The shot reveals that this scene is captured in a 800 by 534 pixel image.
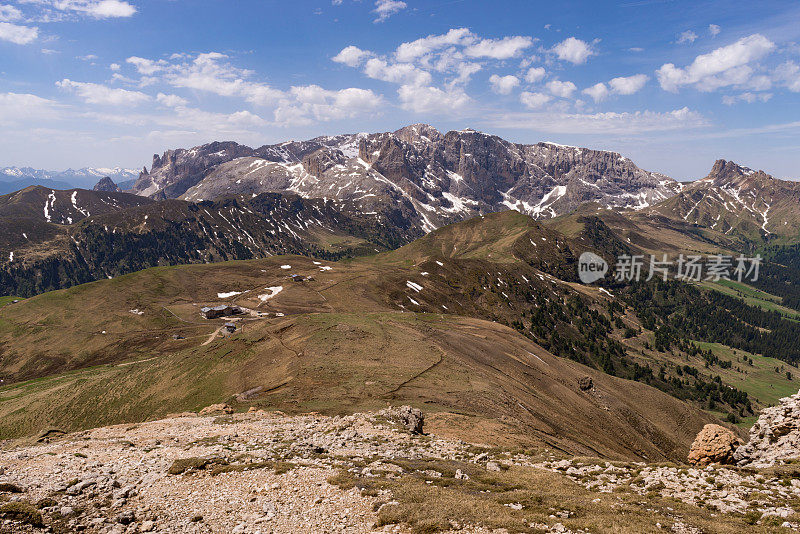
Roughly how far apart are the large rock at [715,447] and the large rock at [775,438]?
4.07ft

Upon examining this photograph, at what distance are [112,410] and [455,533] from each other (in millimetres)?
83155

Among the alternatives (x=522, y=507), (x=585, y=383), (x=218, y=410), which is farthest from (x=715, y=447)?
(x=585, y=383)

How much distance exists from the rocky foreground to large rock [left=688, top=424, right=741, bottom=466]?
389 inches

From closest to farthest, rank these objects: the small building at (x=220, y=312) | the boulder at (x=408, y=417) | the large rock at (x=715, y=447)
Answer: the large rock at (x=715, y=447) < the boulder at (x=408, y=417) < the small building at (x=220, y=312)

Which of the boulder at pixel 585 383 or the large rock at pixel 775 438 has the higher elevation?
the large rock at pixel 775 438

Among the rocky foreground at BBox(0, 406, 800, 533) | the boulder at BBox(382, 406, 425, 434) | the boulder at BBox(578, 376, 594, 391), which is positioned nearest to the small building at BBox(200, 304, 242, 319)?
the rocky foreground at BBox(0, 406, 800, 533)

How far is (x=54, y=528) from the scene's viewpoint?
62.4 ft

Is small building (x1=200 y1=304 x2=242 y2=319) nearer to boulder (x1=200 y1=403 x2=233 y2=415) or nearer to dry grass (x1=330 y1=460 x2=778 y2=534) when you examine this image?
boulder (x1=200 y1=403 x2=233 y2=415)

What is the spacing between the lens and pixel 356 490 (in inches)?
967

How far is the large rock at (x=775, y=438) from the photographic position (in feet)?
113

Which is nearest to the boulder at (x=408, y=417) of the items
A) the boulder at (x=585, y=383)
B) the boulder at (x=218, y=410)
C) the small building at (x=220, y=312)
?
the boulder at (x=218, y=410)

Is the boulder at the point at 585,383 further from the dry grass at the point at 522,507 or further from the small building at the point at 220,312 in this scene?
the small building at the point at 220,312

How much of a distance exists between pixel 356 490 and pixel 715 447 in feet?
126

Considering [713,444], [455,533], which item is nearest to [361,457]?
[455,533]
